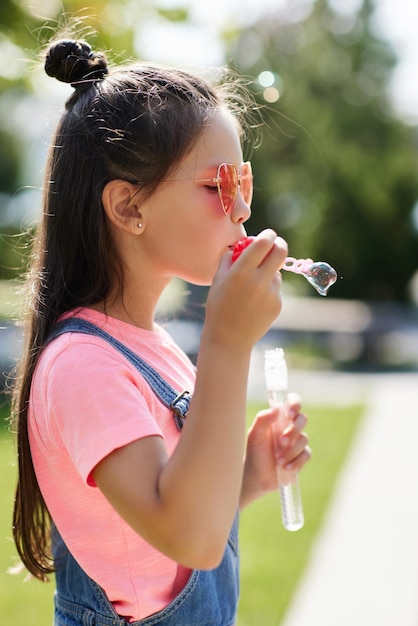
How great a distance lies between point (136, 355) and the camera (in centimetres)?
146

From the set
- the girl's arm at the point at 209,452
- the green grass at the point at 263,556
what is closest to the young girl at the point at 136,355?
the girl's arm at the point at 209,452

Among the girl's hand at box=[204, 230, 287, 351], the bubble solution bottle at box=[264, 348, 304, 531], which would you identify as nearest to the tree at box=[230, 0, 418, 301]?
the bubble solution bottle at box=[264, 348, 304, 531]

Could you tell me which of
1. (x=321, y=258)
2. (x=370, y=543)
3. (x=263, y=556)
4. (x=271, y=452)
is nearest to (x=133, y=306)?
(x=271, y=452)

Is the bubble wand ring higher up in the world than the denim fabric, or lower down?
higher up

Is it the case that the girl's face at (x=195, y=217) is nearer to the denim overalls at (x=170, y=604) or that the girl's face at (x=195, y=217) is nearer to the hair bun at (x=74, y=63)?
the denim overalls at (x=170, y=604)

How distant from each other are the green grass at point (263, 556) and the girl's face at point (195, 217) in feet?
4.23

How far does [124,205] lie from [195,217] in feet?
0.47

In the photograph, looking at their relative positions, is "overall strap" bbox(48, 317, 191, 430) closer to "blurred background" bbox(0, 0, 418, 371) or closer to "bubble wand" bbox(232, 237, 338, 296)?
"bubble wand" bbox(232, 237, 338, 296)

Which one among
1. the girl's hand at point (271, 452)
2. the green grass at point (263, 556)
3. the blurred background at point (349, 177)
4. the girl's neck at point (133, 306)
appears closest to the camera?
the girl's neck at point (133, 306)

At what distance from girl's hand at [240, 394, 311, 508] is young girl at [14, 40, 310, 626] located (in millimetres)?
235

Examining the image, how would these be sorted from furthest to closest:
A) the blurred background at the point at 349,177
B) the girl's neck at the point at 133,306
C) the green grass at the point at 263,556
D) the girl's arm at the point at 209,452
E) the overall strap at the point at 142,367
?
1. the blurred background at the point at 349,177
2. the green grass at the point at 263,556
3. the girl's neck at the point at 133,306
4. the overall strap at the point at 142,367
5. the girl's arm at the point at 209,452

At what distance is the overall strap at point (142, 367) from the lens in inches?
55.5

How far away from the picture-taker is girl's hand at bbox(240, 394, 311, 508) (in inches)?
71.3

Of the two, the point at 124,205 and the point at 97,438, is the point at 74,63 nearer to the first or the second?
the point at 124,205
